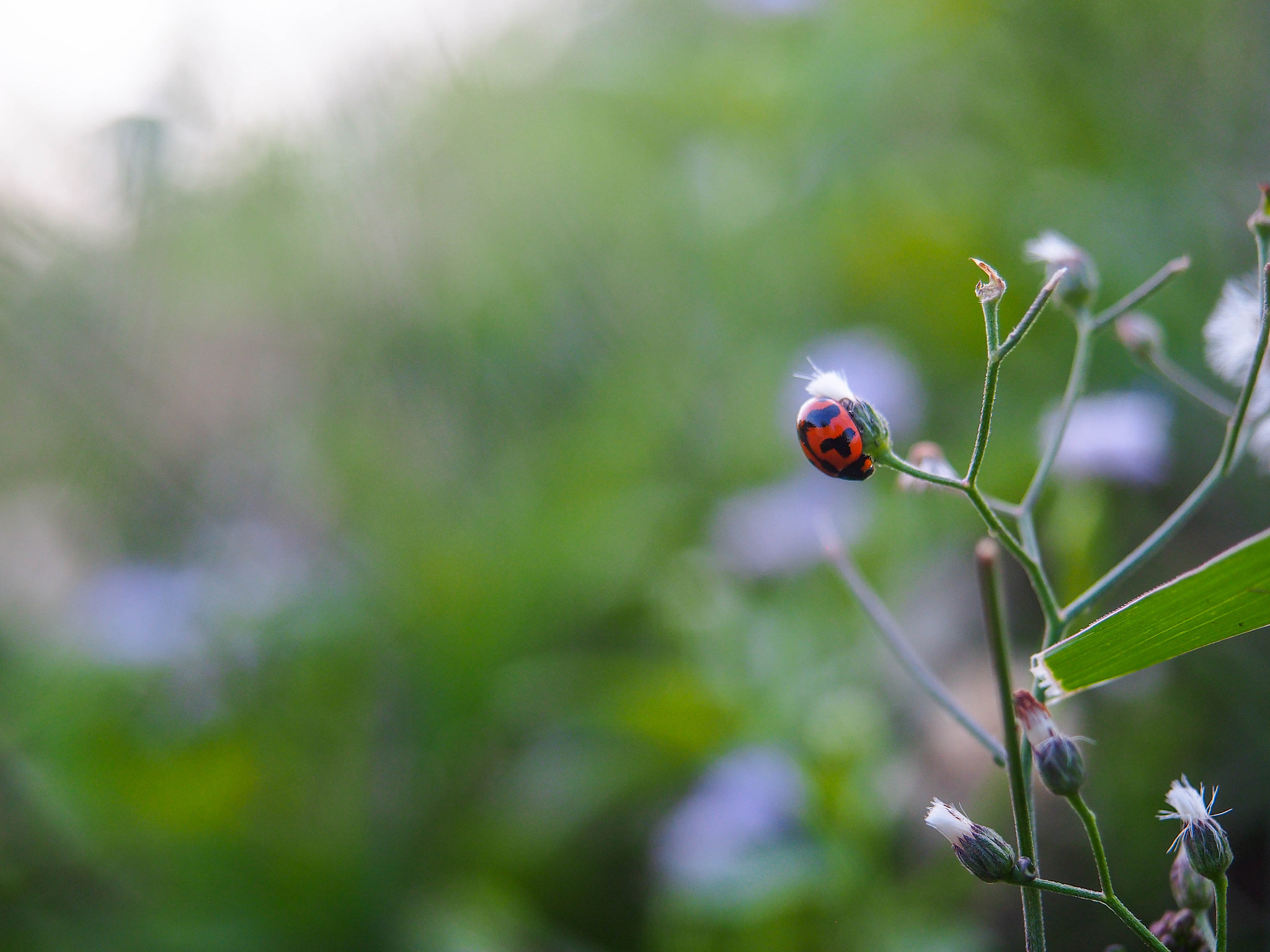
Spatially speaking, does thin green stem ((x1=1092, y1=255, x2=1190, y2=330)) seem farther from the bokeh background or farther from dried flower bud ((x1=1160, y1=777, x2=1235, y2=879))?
the bokeh background

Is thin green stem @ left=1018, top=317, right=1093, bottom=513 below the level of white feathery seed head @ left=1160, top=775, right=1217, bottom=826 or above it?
above

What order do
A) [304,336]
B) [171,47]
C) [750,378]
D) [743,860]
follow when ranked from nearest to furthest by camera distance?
[743,860] < [171,47] < [750,378] < [304,336]

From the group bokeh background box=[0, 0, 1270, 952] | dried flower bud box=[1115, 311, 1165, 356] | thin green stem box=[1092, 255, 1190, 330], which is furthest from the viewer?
bokeh background box=[0, 0, 1270, 952]

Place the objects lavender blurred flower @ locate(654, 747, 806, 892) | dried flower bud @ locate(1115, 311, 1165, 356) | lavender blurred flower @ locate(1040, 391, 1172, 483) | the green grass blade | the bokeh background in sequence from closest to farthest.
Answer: the green grass blade, dried flower bud @ locate(1115, 311, 1165, 356), lavender blurred flower @ locate(1040, 391, 1172, 483), lavender blurred flower @ locate(654, 747, 806, 892), the bokeh background

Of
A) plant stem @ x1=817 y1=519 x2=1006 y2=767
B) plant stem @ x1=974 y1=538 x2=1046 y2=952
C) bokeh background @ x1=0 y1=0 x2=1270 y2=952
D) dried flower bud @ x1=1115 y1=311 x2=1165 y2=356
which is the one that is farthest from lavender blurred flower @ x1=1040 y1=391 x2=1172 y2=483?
plant stem @ x1=974 y1=538 x2=1046 y2=952

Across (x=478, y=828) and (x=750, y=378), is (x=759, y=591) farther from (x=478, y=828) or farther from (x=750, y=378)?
(x=478, y=828)

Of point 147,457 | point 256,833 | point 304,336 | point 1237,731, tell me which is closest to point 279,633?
point 256,833
